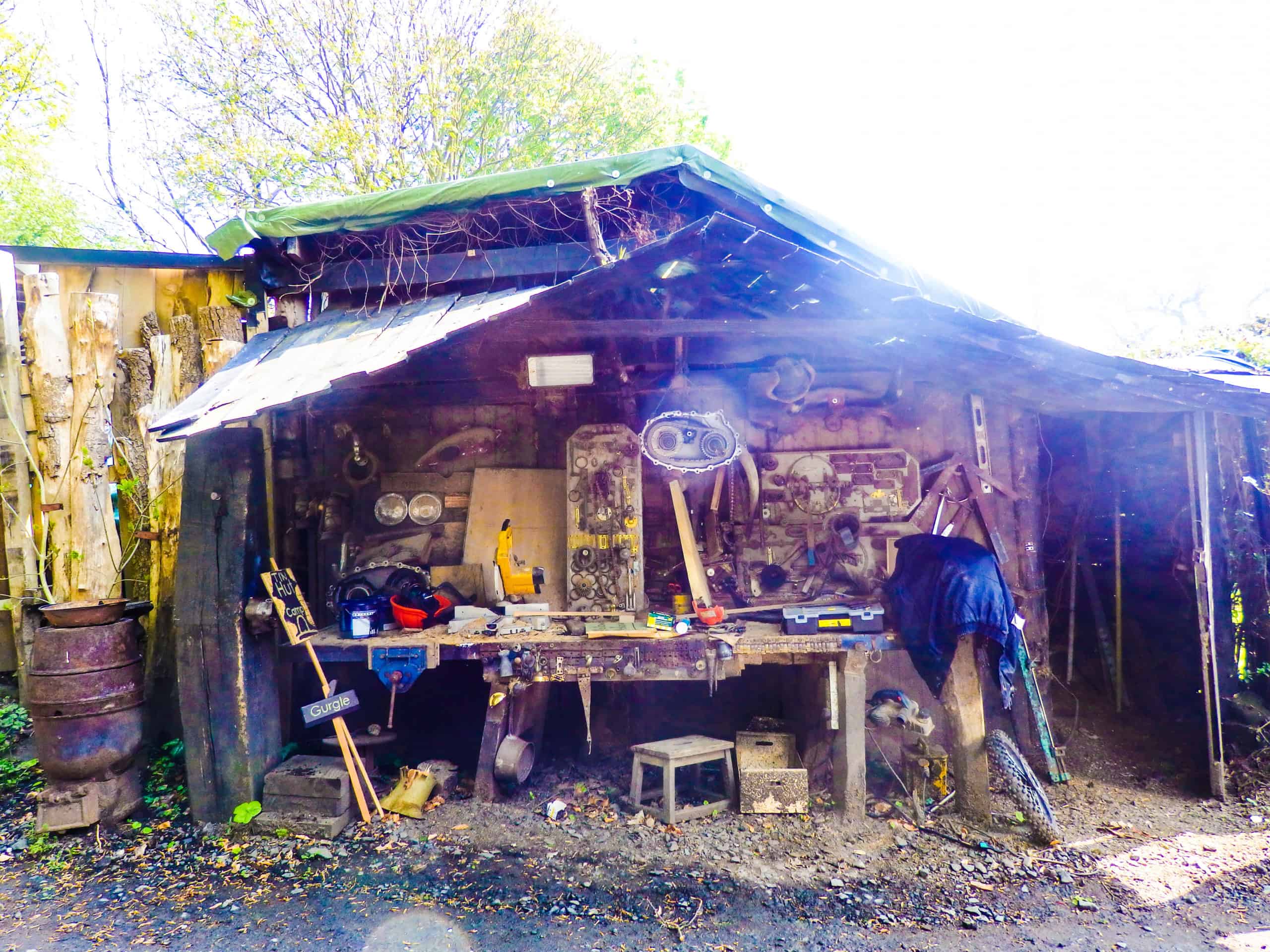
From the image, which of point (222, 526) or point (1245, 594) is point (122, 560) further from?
point (1245, 594)

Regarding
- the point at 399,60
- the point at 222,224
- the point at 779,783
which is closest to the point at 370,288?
the point at 222,224

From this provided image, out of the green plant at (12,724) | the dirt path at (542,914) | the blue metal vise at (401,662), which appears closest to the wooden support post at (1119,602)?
the dirt path at (542,914)

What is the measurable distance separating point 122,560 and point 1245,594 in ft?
32.1

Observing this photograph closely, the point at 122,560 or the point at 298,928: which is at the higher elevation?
the point at 122,560

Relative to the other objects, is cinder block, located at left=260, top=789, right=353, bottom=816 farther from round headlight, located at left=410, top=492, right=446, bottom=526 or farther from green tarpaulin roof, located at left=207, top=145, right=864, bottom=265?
green tarpaulin roof, located at left=207, top=145, right=864, bottom=265

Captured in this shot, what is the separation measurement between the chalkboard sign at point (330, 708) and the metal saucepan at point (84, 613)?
5.25 feet

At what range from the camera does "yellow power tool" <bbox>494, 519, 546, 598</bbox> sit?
621cm

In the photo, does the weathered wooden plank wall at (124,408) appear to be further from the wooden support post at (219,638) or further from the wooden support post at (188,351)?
the wooden support post at (219,638)

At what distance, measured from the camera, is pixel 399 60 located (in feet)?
41.6

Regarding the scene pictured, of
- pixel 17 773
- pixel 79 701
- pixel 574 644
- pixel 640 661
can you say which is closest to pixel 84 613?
pixel 79 701

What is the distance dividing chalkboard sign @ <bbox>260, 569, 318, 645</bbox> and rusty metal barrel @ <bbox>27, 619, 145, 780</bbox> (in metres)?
1.12

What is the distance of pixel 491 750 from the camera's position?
5.38 metres

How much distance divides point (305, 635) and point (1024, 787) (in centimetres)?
548

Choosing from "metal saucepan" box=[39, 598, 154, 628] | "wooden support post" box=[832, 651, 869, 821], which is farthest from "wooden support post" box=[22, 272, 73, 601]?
"wooden support post" box=[832, 651, 869, 821]
